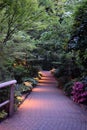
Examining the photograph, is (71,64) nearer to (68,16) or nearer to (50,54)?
(50,54)

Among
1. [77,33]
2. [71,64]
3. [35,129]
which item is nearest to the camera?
[35,129]

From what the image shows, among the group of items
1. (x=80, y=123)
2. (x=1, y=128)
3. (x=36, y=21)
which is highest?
(x=36, y=21)

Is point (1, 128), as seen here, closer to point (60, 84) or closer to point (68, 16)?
point (68, 16)

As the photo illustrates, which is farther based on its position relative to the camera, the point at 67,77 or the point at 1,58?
the point at 67,77

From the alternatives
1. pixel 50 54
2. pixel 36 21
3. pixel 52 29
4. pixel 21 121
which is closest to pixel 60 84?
pixel 50 54

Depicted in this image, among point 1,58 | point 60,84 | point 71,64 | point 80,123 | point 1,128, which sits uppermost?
point 1,58

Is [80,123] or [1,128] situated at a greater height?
[1,128]

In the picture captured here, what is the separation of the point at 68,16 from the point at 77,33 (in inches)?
289

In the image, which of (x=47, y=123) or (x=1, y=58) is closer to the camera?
(x=47, y=123)

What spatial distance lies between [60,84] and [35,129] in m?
19.4

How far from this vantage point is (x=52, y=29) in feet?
61.5

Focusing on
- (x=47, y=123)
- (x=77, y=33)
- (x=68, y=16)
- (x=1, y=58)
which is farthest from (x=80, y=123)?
(x=68, y=16)

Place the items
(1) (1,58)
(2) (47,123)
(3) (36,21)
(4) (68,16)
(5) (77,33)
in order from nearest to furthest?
(2) (47,123) < (5) (77,33) < (1) (1,58) < (3) (36,21) < (4) (68,16)

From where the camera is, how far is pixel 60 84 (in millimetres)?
27484
